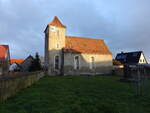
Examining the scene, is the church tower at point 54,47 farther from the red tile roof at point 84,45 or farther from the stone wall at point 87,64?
the red tile roof at point 84,45

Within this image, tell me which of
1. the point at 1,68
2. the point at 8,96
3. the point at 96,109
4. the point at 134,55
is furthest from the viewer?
the point at 134,55

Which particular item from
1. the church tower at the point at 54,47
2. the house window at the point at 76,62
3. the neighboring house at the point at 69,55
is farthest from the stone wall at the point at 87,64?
the church tower at the point at 54,47

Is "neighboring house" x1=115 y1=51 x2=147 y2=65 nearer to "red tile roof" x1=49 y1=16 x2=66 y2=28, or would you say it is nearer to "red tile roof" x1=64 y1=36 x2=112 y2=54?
"red tile roof" x1=64 y1=36 x2=112 y2=54

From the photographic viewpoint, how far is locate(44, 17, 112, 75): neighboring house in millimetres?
28766

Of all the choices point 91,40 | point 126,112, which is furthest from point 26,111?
point 91,40

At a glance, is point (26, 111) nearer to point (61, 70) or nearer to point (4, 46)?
Result: point (61, 70)

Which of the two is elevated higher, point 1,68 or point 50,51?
point 50,51

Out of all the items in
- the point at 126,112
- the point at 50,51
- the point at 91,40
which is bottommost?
the point at 126,112

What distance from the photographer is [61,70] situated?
2894 cm

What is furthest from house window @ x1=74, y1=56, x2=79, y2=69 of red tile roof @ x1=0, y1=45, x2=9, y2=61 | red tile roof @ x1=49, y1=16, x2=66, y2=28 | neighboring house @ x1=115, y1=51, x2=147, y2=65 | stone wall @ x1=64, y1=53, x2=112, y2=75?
neighboring house @ x1=115, y1=51, x2=147, y2=65

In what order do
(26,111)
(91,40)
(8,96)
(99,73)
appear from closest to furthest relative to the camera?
(26,111), (8,96), (99,73), (91,40)

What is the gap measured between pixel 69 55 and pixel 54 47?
3.55 metres

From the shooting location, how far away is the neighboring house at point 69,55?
94.4 ft

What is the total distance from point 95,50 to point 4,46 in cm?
→ 2101
